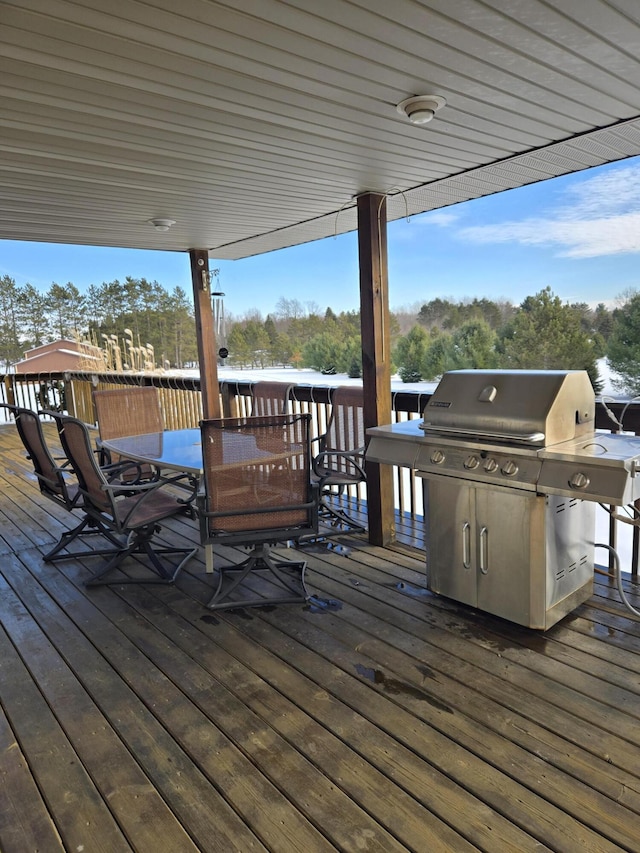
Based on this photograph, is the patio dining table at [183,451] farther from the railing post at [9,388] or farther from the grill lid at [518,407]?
the railing post at [9,388]

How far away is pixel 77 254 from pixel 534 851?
102ft

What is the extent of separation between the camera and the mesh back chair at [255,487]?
2695 millimetres

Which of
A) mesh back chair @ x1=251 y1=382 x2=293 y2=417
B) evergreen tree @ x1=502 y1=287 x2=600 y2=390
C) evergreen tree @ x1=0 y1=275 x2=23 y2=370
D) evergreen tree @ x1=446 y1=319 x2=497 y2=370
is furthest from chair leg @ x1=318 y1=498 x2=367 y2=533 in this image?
evergreen tree @ x1=0 y1=275 x2=23 y2=370

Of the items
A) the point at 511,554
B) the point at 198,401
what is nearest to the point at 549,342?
the point at 198,401

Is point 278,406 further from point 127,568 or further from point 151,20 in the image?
point 151,20

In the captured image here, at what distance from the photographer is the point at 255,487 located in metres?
2.78

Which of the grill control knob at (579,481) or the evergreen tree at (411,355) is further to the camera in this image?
the evergreen tree at (411,355)

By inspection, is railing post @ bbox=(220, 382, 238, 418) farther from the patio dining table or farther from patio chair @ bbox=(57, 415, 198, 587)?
patio chair @ bbox=(57, 415, 198, 587)

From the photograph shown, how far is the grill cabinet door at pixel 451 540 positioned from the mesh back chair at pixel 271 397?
212cm

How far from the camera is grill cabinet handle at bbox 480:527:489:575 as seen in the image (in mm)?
2547

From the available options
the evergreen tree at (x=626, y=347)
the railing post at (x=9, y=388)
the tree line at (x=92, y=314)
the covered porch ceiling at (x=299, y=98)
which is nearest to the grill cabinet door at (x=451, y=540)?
the covered porch ceiling at (x=299, y=98)

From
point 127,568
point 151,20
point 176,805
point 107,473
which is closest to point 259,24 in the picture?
point 151,20

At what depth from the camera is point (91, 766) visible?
1.79 meters

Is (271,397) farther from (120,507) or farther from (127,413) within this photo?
(120,507)
